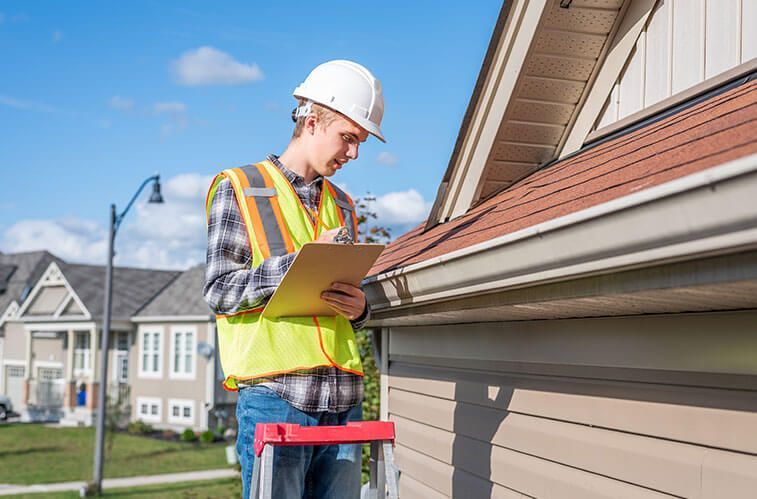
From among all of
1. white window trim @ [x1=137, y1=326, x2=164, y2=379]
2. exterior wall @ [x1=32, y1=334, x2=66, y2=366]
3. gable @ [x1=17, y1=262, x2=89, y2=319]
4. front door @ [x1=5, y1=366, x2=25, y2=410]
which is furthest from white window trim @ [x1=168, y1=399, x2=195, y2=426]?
front door @ [x1=5, y1=366, x2=25, y2=410]

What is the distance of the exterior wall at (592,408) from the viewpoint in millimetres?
2492

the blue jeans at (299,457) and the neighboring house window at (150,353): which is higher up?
the blue jeans at (299,457)

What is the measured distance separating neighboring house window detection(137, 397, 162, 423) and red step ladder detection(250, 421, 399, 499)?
30.7 meters

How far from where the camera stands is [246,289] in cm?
296

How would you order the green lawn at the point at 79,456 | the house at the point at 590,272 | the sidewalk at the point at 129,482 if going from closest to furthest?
the house at the point at 590,272 → the sidewalk at the point at 129,482 → the green lawn at the point at 79,456

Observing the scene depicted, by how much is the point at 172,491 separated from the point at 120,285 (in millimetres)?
19047

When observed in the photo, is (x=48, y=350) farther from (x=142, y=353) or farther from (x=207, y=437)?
(x=207, y=437)

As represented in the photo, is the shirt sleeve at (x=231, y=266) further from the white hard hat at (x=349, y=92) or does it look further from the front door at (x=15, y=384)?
the front door at (x=15, y=384)

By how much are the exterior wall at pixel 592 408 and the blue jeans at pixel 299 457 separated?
0.85 m

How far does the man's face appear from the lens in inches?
125

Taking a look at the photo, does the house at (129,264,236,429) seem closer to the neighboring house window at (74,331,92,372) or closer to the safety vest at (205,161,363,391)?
the neighboring house window at (74,331,92,372)

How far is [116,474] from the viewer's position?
21766mm

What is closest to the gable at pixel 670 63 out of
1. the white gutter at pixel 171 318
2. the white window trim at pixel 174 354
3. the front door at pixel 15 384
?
the white gutter at pixel 171 318

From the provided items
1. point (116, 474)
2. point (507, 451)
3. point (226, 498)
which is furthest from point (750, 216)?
point (116, 474)
